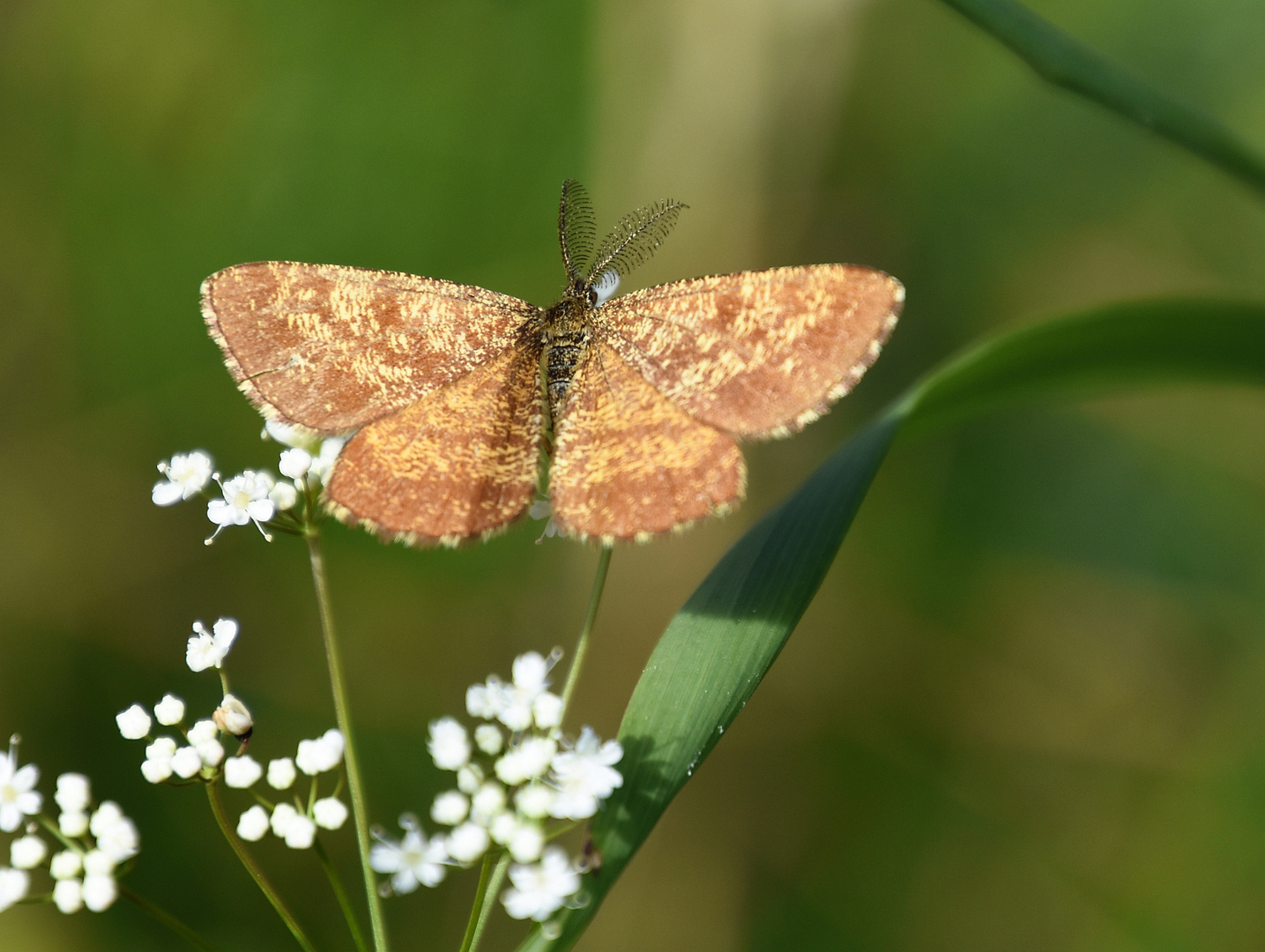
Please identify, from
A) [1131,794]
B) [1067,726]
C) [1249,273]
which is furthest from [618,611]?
[1249,273]

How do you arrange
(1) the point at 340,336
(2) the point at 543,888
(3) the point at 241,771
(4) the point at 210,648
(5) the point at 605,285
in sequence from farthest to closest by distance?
1. (5) the point at 605,285
2. (1) the point at 340,336
3. (4) the point at 210,648
4. (3) the point at 241,771
5. (2) the point at 543,888

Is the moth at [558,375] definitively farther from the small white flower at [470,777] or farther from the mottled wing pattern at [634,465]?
the small white flower at [470,777]

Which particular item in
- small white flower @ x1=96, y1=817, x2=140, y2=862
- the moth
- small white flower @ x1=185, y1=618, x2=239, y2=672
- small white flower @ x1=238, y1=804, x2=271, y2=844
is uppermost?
the moth

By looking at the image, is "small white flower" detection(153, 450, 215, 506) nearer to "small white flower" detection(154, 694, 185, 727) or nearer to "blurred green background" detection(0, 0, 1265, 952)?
"small white flower" detection(154, 694, 185, 727)

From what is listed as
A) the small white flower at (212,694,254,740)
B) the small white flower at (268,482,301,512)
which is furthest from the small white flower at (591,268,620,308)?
the small white flower at (212,694,254,740)

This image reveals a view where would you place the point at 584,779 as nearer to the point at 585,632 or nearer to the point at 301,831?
the point at 585,632

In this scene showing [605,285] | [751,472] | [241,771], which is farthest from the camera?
[751,472]

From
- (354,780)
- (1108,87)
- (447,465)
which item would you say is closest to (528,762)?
(354,780)

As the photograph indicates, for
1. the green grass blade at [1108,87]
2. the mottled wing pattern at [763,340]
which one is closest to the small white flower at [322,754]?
the mottled wing pattern at [763,340]
